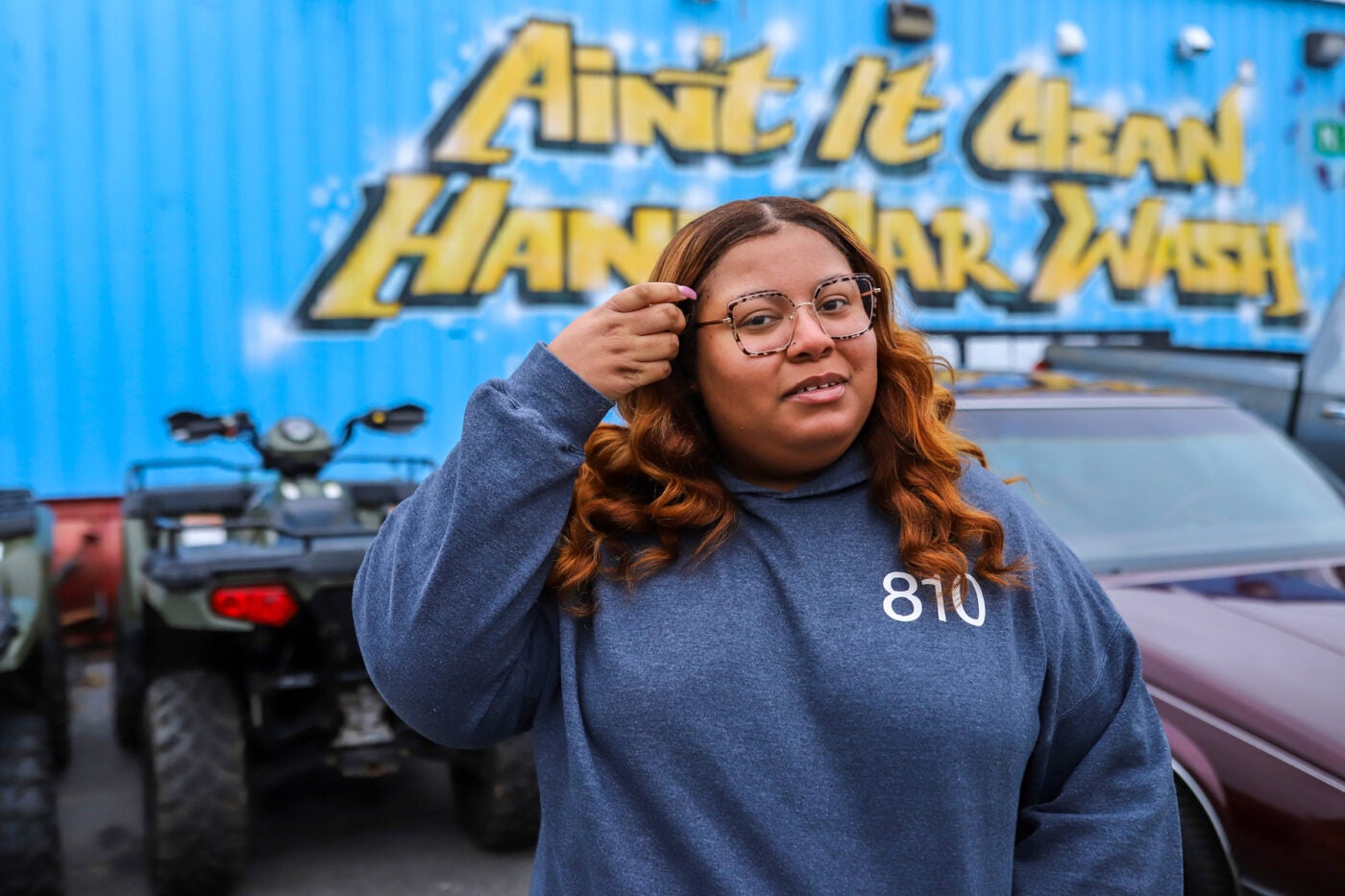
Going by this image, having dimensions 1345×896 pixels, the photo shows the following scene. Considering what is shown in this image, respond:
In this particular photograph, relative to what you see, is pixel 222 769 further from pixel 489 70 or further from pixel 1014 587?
pixel 489 70

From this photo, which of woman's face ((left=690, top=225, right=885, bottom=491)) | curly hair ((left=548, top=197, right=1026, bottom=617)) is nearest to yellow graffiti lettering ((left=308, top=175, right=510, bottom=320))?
curly hair ((left=548, top=197, right=1026, bottom=617))

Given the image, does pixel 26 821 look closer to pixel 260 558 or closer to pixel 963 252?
pixel 260 558

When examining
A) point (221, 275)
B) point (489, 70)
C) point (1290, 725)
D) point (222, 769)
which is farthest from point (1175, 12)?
point (222, 769)

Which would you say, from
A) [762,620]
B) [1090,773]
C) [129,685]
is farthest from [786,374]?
[129,685]

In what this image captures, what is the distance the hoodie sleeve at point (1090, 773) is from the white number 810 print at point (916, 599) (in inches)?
3.6

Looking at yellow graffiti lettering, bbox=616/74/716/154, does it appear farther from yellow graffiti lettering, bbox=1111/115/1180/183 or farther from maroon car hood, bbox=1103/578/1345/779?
maroon car hood, bbox=1103/578/1345/779

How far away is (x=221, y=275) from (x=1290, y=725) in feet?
21.0

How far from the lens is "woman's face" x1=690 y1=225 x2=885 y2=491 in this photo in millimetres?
1482

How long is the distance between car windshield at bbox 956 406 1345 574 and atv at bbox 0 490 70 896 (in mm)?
2886

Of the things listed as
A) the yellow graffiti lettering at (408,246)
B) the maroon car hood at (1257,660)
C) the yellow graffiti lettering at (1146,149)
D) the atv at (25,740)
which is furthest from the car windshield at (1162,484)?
the yellow graffiti lettering at (1146,149)

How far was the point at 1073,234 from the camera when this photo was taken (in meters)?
9.47

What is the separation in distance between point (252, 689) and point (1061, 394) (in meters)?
2.81

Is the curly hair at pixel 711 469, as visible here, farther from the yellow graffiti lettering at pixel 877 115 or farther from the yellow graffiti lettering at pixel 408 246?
the yellow graffiti lettering at pixel 877 115

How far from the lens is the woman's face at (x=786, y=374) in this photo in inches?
58.4
